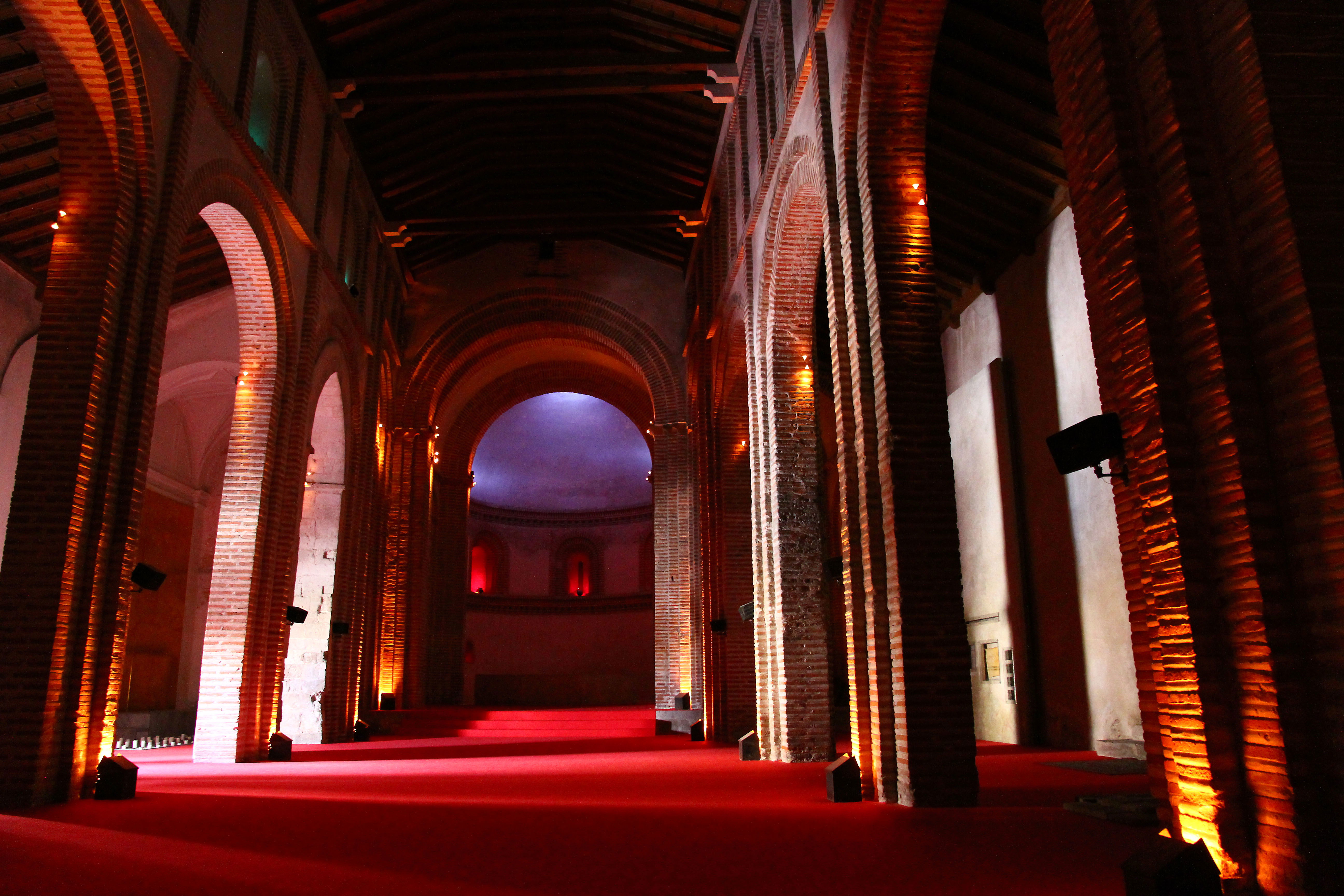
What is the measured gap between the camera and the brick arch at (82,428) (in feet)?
22.1

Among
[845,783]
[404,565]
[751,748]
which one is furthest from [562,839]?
[404,565]

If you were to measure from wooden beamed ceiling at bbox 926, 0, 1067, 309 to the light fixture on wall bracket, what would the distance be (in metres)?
5.19

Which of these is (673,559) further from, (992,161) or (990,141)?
(990,141)

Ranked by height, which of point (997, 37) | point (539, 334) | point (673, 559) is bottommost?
point (673, 559)

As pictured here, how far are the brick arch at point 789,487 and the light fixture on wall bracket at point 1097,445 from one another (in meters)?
5.66

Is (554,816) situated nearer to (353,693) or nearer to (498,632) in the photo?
(353,693)

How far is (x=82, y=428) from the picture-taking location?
7035 millimetres

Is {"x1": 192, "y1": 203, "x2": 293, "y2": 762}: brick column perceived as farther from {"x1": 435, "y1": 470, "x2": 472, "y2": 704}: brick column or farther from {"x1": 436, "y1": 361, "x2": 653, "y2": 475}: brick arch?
{"x1": 436, "y1": 361, "x2": 653, "y2": 475}: brick arch

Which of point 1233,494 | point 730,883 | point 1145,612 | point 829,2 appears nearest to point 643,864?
point 730,883

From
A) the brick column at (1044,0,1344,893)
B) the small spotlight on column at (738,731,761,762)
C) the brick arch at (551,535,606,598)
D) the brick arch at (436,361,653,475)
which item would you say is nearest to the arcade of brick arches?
the brick column at (1044,0,1344,893)

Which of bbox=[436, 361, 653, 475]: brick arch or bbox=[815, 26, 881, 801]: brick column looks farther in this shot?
bbox=[436, 361, 653, 475]: brick arch

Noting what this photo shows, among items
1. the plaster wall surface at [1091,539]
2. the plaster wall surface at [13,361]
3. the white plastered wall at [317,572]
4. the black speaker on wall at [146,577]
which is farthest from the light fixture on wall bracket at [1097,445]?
the plaster wall surface at [13,361]

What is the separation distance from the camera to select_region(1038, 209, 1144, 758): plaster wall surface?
10109 millimetres

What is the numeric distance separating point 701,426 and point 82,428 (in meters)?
9.90
